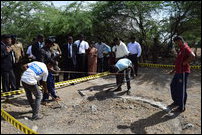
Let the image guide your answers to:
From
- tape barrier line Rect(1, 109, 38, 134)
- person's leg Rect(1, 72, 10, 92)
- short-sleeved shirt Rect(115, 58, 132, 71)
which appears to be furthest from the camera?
short-sleeved shirt Rect(115, 58, 132, 71)

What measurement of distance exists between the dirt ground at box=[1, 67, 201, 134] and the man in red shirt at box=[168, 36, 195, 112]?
27 cm

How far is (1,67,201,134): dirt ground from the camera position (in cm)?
462

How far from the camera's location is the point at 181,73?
5.27m

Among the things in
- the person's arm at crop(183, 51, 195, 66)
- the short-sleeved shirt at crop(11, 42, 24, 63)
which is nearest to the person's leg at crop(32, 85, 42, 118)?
the short-sleeved shirt at crop(11, 42, 24, 63)

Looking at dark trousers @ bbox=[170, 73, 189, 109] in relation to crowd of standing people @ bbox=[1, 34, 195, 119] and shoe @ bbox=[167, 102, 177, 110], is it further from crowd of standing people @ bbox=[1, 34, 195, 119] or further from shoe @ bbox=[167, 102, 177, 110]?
shoe @ bbox=[167, 102, 177, 110]

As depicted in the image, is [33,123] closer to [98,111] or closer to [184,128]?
[98,111]

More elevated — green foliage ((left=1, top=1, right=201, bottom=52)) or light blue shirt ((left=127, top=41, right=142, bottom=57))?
green foliage ((left=1, top=1, right=201, bottom=52))

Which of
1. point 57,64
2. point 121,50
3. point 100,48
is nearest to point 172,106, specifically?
point 121,50

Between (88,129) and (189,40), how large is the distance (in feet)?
31.1

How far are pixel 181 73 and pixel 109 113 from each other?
1.82m

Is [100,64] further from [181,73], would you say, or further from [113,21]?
[181,73]

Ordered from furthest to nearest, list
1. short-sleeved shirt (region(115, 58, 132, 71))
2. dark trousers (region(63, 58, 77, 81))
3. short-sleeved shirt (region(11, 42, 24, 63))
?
dark trousers (region(63, 58, 77, 81))
short-sleeved shirt (region(11, 42, 24, 63))
short-sleeved shirt (region(115, 58, 132, 71))

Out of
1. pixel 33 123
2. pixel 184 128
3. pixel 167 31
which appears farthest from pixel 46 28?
pixel 184 128

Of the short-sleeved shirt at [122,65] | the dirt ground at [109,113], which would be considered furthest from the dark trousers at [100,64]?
the short-sleeved shirt at [122,65]
